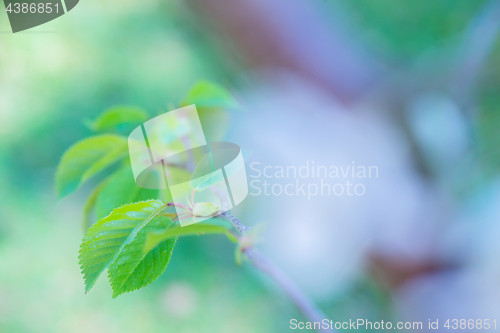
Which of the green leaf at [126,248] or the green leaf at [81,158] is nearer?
the green leaf at [126,248]

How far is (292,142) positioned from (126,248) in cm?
32

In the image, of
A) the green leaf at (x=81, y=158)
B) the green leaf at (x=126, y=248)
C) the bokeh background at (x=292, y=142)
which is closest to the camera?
the green leaf at (x=126, y=248)

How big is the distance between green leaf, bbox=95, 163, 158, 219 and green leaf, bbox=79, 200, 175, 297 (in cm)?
10

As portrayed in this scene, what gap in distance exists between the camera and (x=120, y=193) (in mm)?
284

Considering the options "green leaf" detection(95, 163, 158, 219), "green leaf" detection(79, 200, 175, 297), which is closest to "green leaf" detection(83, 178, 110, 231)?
"green leaf" detection(95, 163, 158, 219)

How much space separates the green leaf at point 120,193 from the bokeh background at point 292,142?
0.10m

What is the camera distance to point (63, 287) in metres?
0.65

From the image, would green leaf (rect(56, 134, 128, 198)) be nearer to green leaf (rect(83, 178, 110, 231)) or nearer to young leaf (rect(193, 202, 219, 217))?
green leaf (rect(83, 178, 110, 231))

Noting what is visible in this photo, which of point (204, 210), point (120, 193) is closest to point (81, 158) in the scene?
point (120, 193)

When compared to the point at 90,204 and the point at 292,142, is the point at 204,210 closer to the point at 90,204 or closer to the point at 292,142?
the point at 90,204

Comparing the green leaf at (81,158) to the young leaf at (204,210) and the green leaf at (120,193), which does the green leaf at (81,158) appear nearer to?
the green leaf at (120,193)

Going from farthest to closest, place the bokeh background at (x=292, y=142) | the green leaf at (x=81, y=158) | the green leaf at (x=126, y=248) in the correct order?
the bokeh background at (x=292, y=142) < the green leaf at (x=81, y=158) < the green leaf at (x=126, y=248)

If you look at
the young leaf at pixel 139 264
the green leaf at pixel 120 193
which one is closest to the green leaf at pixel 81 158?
the green leaf at pixel 120 193

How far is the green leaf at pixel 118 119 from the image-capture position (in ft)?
1.01
